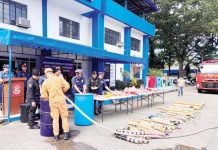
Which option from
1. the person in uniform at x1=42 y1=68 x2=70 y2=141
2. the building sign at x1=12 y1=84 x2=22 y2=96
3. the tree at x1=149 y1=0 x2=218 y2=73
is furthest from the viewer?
the tree at x1=149 y1=0 x2=218 y2=73

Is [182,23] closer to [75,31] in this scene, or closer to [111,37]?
[111,37]

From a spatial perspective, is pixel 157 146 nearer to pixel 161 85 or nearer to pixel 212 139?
pixel 212 139

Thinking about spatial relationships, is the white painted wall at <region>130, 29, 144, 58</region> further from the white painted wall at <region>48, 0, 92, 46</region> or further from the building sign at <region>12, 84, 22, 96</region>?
the building sign at <region>12, 84, 22, 96</region>

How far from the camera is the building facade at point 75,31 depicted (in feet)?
31.8

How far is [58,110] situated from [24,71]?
12.4 feet

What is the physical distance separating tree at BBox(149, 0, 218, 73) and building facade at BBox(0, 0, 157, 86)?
8382mm

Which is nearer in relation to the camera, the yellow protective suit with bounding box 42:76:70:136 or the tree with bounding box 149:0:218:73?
the yellow protective suit with bounding box 42:76:70:136

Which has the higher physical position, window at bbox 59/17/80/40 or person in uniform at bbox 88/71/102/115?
window at bbox 59/17/80/40

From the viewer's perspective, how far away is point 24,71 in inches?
343

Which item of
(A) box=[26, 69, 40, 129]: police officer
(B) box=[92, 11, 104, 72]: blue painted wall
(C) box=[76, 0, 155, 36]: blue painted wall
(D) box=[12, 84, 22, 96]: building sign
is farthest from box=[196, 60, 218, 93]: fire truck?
(A) box=[26, 69, 40, 129]: police officer

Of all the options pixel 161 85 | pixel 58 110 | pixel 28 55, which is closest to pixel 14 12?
pixel 28 55

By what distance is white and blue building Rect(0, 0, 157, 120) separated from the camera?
8.19 meters

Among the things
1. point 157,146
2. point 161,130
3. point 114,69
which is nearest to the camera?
point 157,146

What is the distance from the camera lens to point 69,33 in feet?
42.9
